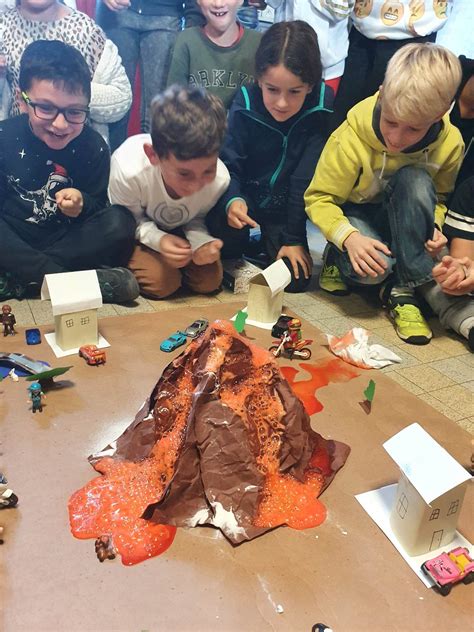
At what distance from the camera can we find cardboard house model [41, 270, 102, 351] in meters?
1.27

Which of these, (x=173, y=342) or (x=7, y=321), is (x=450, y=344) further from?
(x=7, y=321)

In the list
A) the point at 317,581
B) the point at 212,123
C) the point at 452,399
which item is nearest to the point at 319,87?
the point at 212,123

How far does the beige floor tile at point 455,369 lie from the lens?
4.58 feet

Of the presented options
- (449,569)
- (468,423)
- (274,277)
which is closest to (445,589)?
(449,569)

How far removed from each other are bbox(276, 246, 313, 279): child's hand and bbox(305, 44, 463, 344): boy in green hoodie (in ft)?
0.41

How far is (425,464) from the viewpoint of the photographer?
771 mm

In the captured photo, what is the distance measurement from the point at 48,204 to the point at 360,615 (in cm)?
135

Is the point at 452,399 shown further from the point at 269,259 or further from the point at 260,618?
the point at 269,259

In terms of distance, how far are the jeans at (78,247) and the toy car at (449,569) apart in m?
1.23

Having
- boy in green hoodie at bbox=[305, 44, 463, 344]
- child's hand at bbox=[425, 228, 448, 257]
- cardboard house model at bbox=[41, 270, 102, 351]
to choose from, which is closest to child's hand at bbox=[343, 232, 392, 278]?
boy in green hoodie at bbox=[305, 44, 463, 344]

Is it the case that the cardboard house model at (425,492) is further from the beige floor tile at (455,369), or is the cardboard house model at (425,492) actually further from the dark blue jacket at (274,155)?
the dark blue jacket at (274,155)

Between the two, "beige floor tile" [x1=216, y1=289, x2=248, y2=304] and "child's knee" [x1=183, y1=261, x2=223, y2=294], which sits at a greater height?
"child's knee" [x1=183, y1=261, x2=223, y2=294]

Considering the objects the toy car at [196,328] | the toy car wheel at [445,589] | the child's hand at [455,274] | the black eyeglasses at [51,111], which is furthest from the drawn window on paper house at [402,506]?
the black eyeglasses at [51,111]

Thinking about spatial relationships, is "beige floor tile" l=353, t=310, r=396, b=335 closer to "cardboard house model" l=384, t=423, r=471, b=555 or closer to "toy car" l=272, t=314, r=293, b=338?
"toy car" l=272, t=314, r=293, b=338
